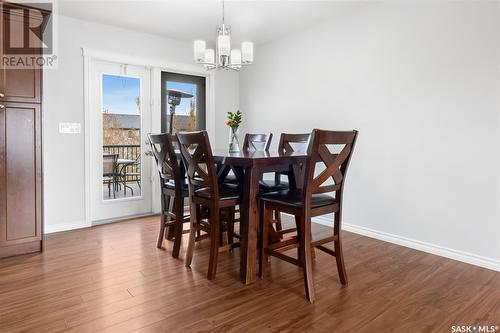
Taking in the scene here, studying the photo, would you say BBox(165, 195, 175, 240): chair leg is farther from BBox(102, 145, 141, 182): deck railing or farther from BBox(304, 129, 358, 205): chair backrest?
BBox(304, 129, 358, 205): chair backrest

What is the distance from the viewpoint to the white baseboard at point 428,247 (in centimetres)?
254

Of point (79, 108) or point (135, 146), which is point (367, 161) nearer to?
point (135, 146)

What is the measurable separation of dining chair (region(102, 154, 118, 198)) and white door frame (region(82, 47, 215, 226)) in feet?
0.68

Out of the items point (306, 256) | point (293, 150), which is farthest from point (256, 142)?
point (306, 256)

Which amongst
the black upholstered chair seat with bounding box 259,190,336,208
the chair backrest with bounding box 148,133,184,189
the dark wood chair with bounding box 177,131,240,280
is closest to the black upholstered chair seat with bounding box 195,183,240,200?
the dark wood chair with bounding box 177,131,240,280

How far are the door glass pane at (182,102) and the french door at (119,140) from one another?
26cm

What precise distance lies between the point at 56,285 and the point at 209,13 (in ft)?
9.85

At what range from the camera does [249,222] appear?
2.15m

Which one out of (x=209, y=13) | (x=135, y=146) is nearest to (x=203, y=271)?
(x=135, y=146)

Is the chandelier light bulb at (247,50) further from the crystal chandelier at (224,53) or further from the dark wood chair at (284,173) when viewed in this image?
the dark wood chair at (284,173)

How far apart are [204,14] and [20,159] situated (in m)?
2.37

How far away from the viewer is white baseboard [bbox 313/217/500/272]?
2536 millimetres
